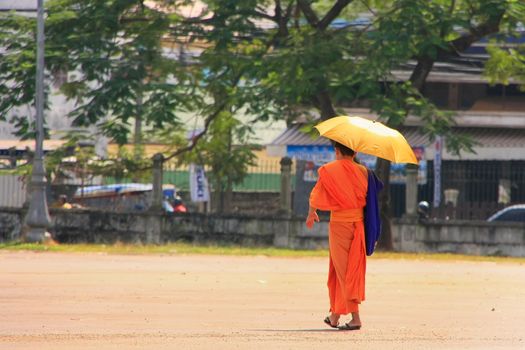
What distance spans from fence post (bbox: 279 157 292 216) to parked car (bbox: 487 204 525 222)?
14.6ft

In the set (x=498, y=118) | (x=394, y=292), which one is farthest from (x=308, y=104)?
(x=394, y=292)

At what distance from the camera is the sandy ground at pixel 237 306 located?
9984 mm

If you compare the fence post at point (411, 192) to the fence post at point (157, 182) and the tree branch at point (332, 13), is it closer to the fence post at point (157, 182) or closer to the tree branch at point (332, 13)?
the tree branch at point (332, 13)

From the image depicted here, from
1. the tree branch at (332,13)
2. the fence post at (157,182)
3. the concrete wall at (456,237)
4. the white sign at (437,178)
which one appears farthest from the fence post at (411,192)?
the fence post at (157,182)

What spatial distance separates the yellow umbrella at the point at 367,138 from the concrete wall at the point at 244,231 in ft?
52.2

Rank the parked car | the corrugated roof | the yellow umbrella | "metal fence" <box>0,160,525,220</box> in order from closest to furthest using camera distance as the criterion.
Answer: the yellow umbrella < "metal fence" <box>0,160,525,220</box> < the parked car < the corrugated roof

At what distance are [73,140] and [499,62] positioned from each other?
372 inches

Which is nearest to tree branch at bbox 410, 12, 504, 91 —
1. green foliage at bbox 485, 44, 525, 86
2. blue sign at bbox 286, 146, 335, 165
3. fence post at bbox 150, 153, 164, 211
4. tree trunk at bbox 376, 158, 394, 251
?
green foliage at bbox 485, 44, 525, 86

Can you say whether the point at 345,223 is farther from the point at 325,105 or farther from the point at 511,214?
the point at 511,214

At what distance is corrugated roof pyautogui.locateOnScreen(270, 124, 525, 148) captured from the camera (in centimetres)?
3384

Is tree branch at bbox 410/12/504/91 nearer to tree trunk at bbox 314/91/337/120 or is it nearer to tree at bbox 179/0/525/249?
tree at bbox 179/0/525/249

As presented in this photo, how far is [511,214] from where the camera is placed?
28203 mm

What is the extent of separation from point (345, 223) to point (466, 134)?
23810 millimetres

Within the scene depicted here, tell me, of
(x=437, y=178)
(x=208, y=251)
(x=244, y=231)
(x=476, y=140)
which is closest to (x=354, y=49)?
(x=437, y=178)
